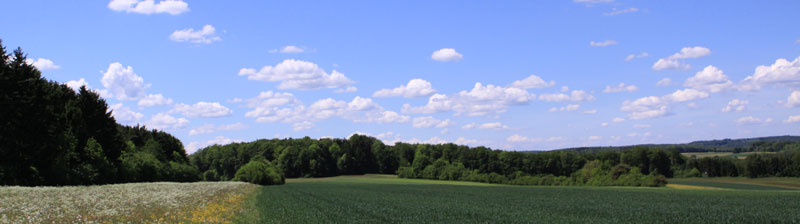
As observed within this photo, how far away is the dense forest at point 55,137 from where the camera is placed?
39875mm

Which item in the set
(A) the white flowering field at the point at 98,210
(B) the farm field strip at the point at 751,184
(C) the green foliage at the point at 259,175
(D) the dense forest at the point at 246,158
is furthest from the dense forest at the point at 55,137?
(B) the farm field strip at the point at 751,184

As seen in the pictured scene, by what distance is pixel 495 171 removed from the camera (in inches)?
4761

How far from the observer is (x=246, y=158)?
143625 millimetres

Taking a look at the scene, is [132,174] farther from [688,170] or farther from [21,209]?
[688,170]

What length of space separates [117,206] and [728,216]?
27.4 meters

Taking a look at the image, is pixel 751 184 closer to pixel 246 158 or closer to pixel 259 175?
pixel 259 175

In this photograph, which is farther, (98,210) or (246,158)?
(246,158)

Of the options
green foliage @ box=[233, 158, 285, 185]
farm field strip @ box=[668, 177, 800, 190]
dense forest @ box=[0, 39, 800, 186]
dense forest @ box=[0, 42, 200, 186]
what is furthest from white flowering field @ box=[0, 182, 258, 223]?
farm field strip @ box=[668, 177, 800, 190]

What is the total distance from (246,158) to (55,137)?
99.9 meters

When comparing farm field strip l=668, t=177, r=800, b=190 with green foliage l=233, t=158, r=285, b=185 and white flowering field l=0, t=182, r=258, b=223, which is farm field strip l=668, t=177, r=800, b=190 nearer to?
green foliage l=233, t=158, r=285, b=185

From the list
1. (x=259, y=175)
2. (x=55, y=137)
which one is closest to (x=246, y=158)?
(x=259, y=175)

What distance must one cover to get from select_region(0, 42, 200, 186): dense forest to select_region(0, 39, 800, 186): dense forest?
0.09 metres

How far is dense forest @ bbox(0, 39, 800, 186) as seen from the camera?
1645 inches

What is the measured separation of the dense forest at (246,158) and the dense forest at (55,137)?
88 millimetres
